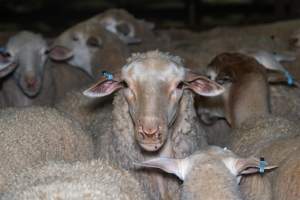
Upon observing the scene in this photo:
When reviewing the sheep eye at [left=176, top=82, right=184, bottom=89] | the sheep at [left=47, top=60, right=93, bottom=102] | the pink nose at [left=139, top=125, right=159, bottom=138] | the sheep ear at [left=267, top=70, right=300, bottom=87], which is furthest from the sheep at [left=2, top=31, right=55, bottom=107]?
the pink nose at [left=139, top=125, right=159, bottom=138]

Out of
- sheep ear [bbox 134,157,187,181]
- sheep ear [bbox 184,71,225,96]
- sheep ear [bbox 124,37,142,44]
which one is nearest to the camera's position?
sheep ear [bbox 134,157,187,181]

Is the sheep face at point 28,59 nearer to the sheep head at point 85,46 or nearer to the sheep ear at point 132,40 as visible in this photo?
the sheep head at point 85,46

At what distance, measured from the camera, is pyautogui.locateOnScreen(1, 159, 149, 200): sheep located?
3.64 meters

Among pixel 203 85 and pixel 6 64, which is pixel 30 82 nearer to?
pixel 6 64

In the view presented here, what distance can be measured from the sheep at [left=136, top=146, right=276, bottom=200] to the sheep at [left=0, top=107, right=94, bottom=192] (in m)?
0.97

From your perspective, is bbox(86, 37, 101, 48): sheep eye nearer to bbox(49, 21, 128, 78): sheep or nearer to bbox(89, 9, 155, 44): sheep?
bbox(49, 21, 128, 78): sheep

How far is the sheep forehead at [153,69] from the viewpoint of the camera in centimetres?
446

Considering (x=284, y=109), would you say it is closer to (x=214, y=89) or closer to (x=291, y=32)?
(x=214, y=89)

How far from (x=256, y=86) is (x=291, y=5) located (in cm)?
646

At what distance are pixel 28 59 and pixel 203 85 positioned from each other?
2.66 meters

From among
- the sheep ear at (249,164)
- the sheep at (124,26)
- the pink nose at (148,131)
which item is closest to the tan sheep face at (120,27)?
the sheep at (124,26)

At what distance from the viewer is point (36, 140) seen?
4.84m

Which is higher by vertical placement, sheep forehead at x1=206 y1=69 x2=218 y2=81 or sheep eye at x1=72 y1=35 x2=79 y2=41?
sheep eye at x1=72 y1=35 x2=79 y2=41

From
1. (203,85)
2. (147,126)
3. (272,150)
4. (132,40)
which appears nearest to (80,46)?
(132,40)
